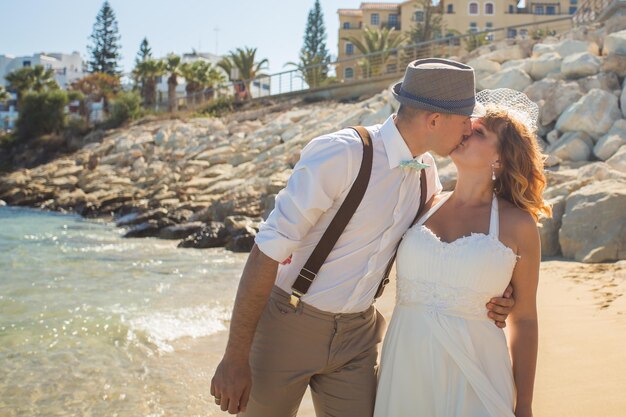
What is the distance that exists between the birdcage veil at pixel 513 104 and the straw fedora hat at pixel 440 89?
1.02 feet

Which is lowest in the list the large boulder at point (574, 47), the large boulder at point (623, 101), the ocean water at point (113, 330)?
the ocean water at point (113, 330)

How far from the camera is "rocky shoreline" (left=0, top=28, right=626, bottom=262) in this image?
904 centimetres

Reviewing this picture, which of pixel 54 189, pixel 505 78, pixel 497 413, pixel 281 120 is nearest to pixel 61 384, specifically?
pixel 497 413

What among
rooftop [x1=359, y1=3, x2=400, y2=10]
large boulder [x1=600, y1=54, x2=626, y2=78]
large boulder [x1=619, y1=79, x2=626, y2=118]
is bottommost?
large boulder [x1=619, y1=79, x2=626, y2=118]

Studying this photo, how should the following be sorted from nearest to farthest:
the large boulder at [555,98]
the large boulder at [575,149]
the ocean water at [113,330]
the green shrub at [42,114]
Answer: the ocean water at [113,330] → the large boulder at [575,149] → the large boulder at [555,98] → the green shrub at [42,114]

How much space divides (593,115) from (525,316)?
10.9 meters

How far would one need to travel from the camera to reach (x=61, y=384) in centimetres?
609

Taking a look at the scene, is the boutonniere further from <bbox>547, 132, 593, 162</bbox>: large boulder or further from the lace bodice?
<bbox>547, 132, 593, 162</bbox>: large boulder

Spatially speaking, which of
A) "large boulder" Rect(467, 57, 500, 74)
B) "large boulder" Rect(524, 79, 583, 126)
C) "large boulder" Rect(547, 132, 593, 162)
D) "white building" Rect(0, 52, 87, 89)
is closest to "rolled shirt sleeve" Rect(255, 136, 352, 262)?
"large boulder" Rect(547, 132, 593, 162)

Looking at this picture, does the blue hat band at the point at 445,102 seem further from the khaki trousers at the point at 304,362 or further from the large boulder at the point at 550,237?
the large boulder at the point at 550,237

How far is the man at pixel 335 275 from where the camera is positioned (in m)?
2.91

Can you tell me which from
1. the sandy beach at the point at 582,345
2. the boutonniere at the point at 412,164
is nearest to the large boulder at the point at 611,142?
the sandy beach at the point at 582,345

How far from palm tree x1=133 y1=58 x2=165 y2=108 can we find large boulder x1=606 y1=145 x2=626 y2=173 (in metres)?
38.0

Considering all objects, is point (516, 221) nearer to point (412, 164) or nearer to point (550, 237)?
point (412, 164)
